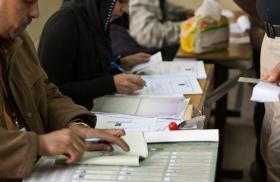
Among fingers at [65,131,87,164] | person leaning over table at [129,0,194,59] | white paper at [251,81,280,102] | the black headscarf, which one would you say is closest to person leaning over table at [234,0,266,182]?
person leaning over table at [129,0,194,59]

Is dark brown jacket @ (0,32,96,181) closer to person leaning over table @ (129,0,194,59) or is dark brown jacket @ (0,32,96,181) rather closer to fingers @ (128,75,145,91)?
fingers @ (128,75,145,91)

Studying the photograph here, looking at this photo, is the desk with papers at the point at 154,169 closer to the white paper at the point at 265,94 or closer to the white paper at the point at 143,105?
the white paper at the point at 265,94

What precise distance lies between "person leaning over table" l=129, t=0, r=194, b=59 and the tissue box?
1.62ft

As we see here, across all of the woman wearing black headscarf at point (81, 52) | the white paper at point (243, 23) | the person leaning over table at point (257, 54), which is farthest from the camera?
the white paper at point (243, 23)

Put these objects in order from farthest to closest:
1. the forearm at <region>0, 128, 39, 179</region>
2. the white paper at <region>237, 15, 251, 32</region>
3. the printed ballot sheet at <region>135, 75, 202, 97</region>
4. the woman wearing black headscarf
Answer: the white paper at <region>237, 15, 251, 32</region>
the printed ballot sheet at <region>135, 75, 202, 97</region>
the woman wearing black headscarf
the forearm at <region>0, 128, 39, 179</region>

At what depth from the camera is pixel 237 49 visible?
2787 mm

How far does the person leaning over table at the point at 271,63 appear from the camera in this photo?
6.18ft

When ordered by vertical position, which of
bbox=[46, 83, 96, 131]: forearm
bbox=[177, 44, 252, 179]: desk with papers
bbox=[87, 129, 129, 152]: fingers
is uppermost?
bbox=[87, 129, 129, 152]: fingers

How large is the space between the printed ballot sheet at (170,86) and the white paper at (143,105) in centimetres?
8

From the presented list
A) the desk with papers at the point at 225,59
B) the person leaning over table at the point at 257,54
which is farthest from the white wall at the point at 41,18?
the person leaning over table at the point at 257,54

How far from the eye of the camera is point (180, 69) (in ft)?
7.82

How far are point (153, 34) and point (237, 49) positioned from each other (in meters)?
0.67

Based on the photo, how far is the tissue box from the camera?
266 centimetres

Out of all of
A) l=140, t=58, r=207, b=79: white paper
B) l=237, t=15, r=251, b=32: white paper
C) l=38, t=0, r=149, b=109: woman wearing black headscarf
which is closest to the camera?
l=38, t=0, r=149, b=109: woman wearing black headscarf
